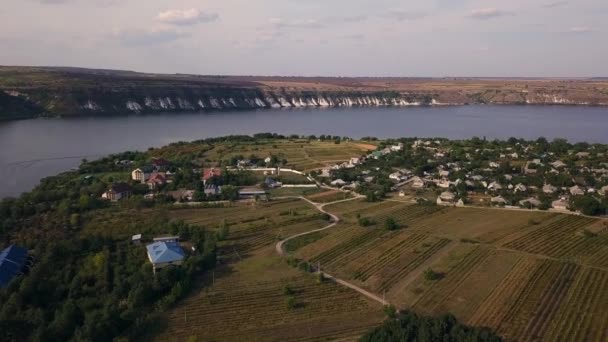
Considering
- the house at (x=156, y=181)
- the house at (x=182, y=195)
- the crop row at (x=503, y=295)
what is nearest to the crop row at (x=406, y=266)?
the crop row at (x=503, y=295)

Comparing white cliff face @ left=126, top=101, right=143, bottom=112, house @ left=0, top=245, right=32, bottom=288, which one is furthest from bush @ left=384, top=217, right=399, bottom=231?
white cliff face @ left=126, top=101, right=143, bottom=112

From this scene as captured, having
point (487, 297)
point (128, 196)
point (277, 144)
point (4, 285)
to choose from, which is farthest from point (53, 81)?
point (487, 297)

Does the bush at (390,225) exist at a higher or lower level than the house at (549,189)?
lower

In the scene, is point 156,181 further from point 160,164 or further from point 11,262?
point 11,262

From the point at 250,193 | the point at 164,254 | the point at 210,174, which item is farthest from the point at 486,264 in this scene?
the point at 210,174

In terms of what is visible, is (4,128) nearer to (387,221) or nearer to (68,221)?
(68,221)

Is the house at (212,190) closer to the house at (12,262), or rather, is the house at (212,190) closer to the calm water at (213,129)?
the house at (12,262)
